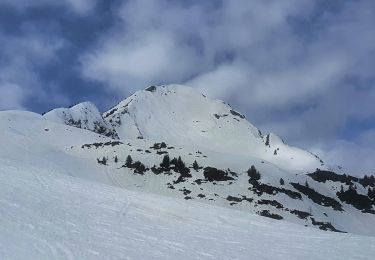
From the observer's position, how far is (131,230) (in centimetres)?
2150

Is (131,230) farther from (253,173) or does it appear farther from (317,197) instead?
(317,197)

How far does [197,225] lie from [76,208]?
591 centimetres

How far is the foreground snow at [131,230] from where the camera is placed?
16.9 meters

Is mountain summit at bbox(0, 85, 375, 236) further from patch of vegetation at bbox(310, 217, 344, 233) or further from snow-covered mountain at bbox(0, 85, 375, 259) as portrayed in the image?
snow-covered mountain at bbox(0, 85, 375, 259)

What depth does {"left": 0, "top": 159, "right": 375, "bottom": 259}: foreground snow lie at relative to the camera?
55.4 feet

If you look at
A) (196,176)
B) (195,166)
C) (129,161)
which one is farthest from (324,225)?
(129,161)

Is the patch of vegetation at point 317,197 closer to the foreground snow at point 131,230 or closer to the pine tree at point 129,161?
the pine tree at point 129,161

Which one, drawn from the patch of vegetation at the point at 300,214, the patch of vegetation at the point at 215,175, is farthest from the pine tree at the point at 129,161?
the patch of vegetation at the point at 300,214

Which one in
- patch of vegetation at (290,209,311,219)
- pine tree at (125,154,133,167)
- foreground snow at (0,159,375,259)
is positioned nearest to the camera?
foreground snow at (0,159,375,259)

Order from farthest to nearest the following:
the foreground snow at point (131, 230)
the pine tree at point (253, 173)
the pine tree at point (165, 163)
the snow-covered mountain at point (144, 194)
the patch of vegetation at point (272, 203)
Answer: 1. the pine tree at point (253, 173)
2. the pine tree at point (165, 163)
3. the patch of vegetation at point (272, 203)
4. the snow-covered mountain at point (144, 194)
5. the foreground snow at point (131, 230)

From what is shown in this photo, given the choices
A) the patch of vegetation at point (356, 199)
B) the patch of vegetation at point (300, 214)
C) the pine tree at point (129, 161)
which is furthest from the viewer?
the patch of vegetation at point (356, 199)

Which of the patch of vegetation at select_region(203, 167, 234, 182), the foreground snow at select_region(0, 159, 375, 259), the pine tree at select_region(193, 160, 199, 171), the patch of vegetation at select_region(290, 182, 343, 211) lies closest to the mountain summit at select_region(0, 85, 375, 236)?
the patch of vegetation at select_region(290, 182, 343, 211)

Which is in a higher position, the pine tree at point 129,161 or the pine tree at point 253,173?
the pine tree at point 253,173

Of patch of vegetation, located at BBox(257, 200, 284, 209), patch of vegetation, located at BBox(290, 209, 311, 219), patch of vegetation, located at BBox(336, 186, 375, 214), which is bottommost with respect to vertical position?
patch of vegetation, located at BBox(290, 209, 311, 219)
